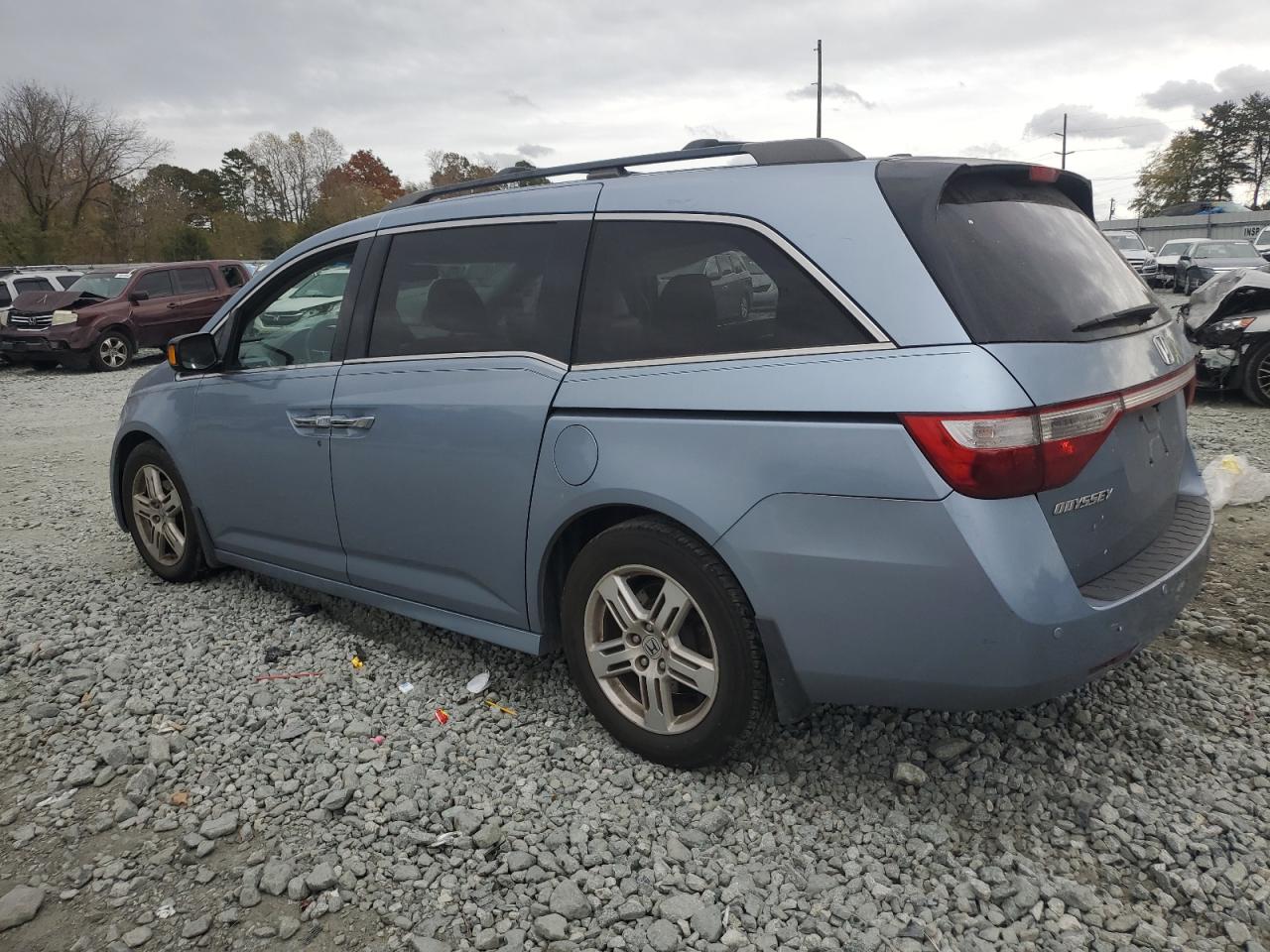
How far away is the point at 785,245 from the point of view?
2.58 meters

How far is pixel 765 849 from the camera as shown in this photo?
8.57 feet

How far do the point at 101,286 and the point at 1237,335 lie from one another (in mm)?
17528

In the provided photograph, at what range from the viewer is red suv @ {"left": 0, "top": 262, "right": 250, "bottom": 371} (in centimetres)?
1612

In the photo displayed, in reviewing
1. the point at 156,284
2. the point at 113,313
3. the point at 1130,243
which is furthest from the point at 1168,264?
the point at 113,313

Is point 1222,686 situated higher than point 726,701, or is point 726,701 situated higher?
point 726,701

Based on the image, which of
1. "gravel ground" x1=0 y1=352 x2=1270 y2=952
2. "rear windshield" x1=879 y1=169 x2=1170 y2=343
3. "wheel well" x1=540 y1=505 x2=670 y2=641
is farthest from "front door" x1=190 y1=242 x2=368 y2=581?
"rear windshield" x1=879 y1=169 x2=1170 y2=343

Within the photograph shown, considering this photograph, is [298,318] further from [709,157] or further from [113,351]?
[113,351]

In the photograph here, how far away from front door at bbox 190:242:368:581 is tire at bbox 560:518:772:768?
134 cm

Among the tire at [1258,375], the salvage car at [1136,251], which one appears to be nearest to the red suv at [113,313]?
the tire at [1258,375]

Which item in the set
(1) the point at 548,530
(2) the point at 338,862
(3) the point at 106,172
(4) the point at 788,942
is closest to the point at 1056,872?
(4) the point at 788,942

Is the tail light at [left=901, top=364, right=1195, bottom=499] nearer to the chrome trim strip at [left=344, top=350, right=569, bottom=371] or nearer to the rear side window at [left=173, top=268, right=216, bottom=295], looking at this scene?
the chrome trim strip at [left=344, top=350, right=569, bottom=371]

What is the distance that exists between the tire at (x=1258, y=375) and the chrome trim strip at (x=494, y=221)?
7898mm

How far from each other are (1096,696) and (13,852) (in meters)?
3.44

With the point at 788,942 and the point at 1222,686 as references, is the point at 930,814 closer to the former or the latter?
the point at 788,942
